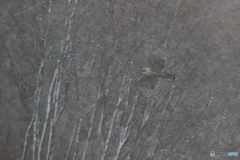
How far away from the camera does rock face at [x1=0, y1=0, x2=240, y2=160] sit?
320 inches

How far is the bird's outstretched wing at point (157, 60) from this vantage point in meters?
7.70

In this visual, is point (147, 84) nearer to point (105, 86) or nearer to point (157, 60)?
point (157, 60)

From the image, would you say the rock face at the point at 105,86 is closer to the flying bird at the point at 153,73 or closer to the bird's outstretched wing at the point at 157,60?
the flying bird at the point at 153,73

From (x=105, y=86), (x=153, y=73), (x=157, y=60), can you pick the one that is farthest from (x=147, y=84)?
(x=105, y=86)

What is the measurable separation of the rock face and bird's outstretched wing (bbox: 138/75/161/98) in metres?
0.17

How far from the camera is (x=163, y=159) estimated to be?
814 centimetres

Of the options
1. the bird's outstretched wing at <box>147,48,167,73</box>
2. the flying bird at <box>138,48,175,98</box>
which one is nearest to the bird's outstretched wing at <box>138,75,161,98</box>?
the flying bird at <box>138,48,175,98</box>

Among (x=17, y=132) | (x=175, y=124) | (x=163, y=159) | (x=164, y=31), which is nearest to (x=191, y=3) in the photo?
(x=164, y=31)

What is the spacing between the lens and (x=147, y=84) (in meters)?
7.91

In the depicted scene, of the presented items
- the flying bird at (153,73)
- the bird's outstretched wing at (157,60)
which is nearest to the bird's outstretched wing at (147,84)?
the flying bird at (153,73)

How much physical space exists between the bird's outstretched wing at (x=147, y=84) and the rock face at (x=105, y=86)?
0.17 m

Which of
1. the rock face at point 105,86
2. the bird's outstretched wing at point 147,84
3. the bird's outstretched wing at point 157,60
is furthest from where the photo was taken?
the rock face at point 105,86

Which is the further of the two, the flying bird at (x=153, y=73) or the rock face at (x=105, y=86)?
the rock face at (x=105, y=86)

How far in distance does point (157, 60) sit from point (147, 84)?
0.37 metres
